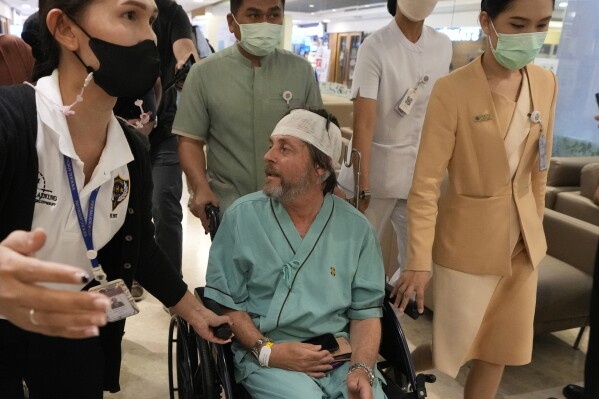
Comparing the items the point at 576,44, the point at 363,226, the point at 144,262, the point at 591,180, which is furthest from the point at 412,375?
the point at 576,44

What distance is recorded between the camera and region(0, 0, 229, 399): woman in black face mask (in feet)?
3.45

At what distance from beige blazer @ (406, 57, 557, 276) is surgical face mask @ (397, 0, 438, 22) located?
1.56ft

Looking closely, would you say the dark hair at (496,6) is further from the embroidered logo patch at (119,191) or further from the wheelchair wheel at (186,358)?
the wheelchair wheel at (186,358)

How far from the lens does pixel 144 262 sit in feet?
4.66

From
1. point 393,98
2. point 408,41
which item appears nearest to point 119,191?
point 393,98

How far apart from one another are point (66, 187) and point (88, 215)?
3.2 inches

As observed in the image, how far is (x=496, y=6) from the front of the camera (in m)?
1.67

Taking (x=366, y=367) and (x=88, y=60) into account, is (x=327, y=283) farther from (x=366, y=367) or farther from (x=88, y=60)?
(x=88, y=60)

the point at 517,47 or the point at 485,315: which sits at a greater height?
the point at 517,47

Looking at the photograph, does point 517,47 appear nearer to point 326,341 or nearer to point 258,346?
point 326,341

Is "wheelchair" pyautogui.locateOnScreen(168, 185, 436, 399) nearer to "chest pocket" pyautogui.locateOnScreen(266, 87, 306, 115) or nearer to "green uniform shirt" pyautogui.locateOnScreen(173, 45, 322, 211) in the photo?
"green uniform shirt" pyautogui.locateOnScreen(173, 45, 322, 211)

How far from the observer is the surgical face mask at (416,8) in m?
2.12

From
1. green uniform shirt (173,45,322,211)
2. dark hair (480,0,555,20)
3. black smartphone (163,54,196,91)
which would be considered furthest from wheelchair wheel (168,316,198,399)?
dark hair (480,0,555,20)

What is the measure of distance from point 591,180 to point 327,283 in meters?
2.75
